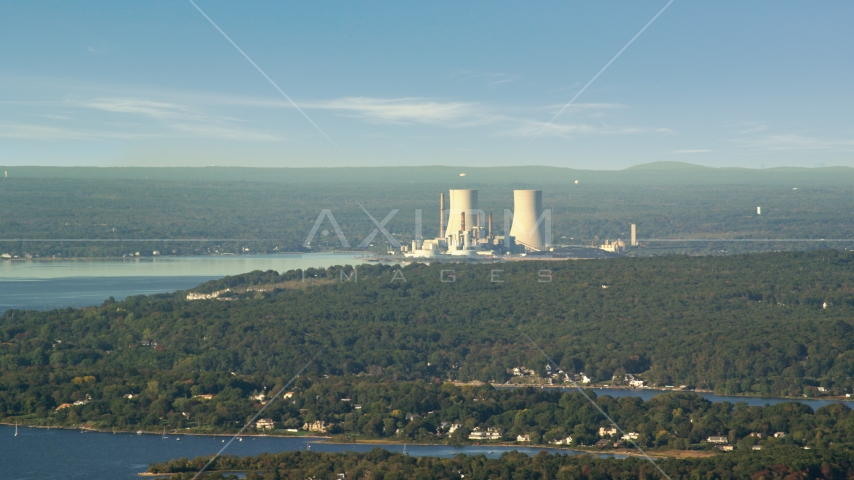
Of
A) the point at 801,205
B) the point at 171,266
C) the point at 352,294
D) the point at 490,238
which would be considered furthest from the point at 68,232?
the point at 801,205

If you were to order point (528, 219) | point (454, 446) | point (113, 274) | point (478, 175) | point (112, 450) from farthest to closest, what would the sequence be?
point (478, 175), point (113, 274), point (528, 219), point (454, 446), point (112, 450)

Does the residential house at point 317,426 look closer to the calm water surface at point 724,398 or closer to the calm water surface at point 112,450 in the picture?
the calm water surface at point 112,450

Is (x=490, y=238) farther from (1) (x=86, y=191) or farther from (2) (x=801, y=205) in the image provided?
(1) (x=86, y=191)

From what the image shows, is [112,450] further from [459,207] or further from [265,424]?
[459,207]

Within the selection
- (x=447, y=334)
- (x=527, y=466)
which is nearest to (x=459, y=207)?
(x=447, y=334)

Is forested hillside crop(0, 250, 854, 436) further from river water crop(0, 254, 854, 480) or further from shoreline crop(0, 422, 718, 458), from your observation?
river water crop(0, 254, 854, 480)

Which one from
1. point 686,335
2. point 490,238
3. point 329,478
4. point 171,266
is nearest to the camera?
point 329,478
